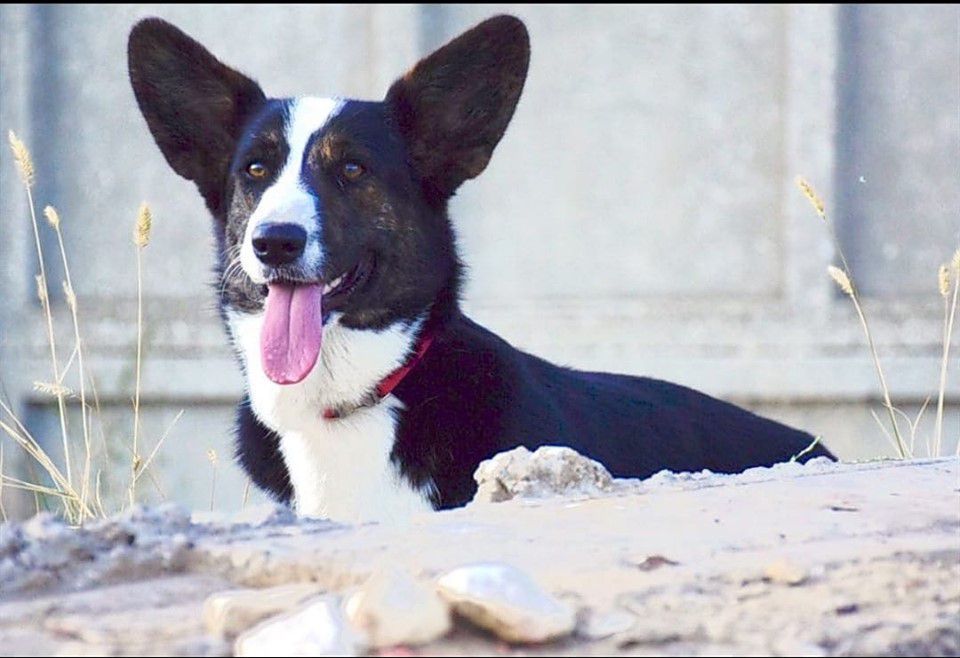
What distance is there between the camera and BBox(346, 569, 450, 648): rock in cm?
199

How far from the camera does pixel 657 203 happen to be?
7754 millimetres

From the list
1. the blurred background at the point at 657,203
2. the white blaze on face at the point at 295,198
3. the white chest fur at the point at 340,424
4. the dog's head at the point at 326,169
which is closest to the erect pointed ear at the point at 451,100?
the dog's head at the point at 326,169

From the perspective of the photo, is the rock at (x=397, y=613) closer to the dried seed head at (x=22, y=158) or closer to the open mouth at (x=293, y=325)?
the open mouth at (x=293, y=325)

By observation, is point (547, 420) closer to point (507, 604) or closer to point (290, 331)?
point (290, 331)

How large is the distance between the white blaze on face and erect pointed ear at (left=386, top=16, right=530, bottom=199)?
0.68 ft

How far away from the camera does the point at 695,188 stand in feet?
25.4

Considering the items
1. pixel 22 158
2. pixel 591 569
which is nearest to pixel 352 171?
pixel 22 158

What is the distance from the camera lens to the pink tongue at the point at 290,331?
369 cm

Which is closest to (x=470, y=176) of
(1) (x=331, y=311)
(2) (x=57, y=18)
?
(1) (x=331, y=311)

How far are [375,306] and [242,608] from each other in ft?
6.00

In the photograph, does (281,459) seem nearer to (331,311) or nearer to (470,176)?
(331,311)

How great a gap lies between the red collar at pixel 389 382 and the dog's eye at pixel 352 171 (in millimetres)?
361

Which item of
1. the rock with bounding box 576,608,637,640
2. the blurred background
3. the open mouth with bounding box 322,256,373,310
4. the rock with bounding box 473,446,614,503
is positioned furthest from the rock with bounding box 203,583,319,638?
the blurred background

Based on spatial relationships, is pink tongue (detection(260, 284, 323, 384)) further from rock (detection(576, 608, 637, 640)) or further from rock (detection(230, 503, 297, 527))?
rock (detection(576, 608, 637, 640))
